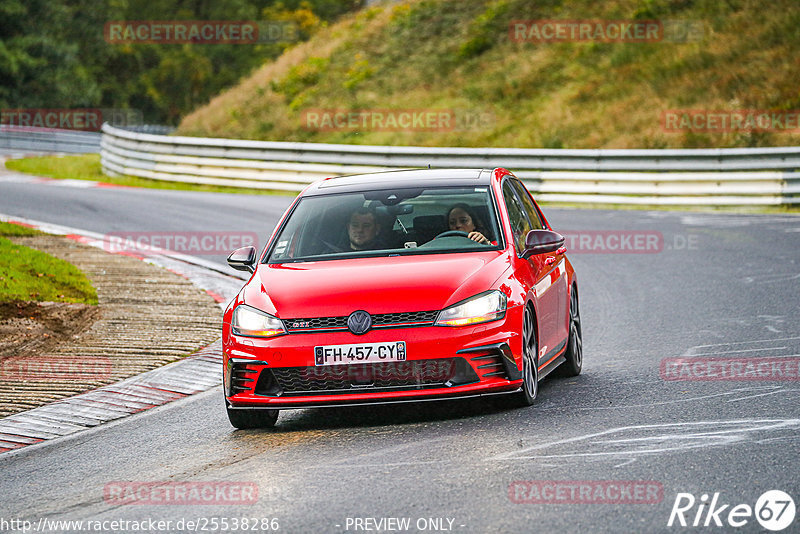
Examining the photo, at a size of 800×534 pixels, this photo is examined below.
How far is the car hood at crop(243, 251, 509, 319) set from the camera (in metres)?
7.24

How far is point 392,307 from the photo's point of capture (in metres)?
7.19

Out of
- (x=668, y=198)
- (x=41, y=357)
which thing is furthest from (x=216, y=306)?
(x=668, y=198)

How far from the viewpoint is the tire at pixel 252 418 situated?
24.9 feet

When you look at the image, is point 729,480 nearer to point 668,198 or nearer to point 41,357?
point 41,357

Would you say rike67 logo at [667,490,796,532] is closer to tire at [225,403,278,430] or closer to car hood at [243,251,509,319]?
car hood at [243,251,509,319]

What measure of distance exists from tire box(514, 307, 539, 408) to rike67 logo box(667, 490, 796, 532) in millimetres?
2190

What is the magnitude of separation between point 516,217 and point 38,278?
22.7ft

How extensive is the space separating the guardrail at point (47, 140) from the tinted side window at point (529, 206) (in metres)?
36.1
